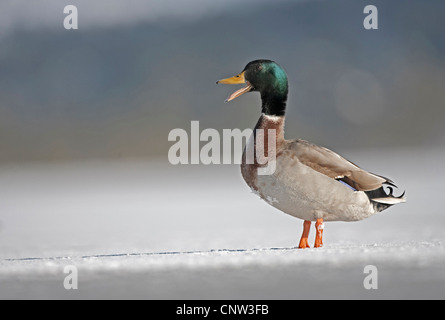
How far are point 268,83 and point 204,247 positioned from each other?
47.1 inches

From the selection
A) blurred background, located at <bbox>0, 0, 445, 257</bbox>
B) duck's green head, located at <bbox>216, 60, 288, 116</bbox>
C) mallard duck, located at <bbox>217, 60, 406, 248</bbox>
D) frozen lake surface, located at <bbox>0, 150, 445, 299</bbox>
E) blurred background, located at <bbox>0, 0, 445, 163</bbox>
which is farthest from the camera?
blurred background, located at <bbox>0, 0, 445, 163</bbox>

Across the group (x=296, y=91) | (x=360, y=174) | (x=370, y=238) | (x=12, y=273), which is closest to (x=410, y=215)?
(x=370, y=238)

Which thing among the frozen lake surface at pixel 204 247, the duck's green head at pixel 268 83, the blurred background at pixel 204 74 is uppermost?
the blurred background at pixel 204 74

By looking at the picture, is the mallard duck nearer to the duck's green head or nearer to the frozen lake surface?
the duck's green head

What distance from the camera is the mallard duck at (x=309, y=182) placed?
408 centimetres

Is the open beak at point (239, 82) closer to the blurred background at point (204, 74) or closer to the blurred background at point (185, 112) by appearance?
the blurred background at point (185, 112)

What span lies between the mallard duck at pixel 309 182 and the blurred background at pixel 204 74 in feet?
53.8

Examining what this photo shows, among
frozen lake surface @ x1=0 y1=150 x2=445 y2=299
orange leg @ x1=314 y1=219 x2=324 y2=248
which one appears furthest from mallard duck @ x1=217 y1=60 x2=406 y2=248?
frozen lake surface @ x1=0 y1=150 x2=445 y2=299

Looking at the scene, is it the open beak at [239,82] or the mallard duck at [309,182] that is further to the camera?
the open beak at [239,82]

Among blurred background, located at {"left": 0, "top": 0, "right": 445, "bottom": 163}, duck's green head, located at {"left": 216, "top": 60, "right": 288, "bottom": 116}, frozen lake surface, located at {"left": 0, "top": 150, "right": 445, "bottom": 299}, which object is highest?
blurred background, located at {"left": 0, "top": 0, "right": 445, "bottom": 163}

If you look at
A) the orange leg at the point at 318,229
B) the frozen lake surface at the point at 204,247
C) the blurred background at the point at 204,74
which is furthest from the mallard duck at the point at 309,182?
the blurred background at the point at 204,74

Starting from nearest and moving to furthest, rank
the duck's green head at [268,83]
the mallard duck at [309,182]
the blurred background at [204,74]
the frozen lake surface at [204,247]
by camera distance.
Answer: the frozen lake surface at [204,247] < the mallard duck at [309,182] < the duck's green head at [268,83] < the blurred background at [204,74]

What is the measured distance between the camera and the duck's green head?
14.3 ft

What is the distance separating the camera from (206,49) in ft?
125
